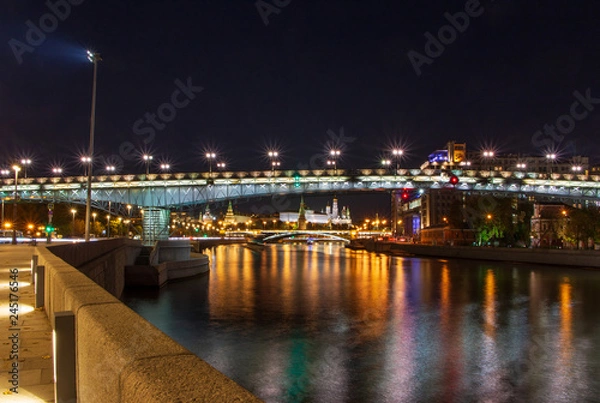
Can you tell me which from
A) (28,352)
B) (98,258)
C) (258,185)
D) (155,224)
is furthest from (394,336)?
(258,185)

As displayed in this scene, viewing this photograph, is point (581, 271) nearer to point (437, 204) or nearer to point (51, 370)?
point (51, 370)

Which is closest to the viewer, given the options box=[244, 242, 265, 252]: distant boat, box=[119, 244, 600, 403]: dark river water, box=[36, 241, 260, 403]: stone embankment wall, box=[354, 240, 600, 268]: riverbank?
box=[36, 241, 260, 403]: stone embankment wall

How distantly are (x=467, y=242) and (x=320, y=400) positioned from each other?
4369 inches

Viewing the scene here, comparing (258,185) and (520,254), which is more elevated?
(258,185)

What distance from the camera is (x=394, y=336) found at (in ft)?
93.4

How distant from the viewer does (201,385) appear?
3.03m

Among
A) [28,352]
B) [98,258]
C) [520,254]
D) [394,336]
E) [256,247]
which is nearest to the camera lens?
[28,352]

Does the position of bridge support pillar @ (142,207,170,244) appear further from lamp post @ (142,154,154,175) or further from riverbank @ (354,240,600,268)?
riverbank @ (354,240,600,268)

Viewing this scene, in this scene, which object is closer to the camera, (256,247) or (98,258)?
(98,258)

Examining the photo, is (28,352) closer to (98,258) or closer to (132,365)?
(132,365)

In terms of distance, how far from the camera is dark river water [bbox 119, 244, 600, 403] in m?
19.6

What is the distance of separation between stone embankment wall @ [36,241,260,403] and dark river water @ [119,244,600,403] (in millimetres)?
14278

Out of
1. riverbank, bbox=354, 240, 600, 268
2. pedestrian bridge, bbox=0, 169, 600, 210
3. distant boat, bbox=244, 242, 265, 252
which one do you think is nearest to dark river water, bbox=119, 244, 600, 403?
riverbank, bbox=354, 240, 600, 268

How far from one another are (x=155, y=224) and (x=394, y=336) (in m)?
48.2
